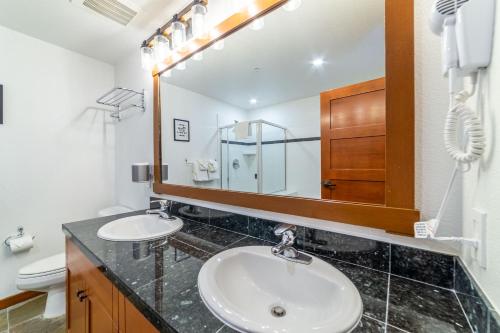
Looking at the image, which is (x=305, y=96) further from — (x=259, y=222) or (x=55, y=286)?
(x=55, y=286)

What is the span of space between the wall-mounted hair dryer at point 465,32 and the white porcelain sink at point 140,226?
1.21 metres

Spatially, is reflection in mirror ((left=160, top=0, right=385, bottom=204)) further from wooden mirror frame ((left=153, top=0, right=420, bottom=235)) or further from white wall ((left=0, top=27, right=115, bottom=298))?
white wall ((left=0, top=27, right=115, bottom=298))

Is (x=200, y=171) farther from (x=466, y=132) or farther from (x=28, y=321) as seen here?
(x=28, y=321)

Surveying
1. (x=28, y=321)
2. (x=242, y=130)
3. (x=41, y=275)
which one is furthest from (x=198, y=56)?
(x=28, y=321)

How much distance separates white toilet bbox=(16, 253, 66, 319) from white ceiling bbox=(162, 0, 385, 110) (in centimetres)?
163

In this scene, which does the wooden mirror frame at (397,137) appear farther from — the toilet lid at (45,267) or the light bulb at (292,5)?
the toilet lid at (45,267)

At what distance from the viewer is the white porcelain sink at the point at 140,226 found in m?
1.10

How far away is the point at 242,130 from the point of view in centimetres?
111

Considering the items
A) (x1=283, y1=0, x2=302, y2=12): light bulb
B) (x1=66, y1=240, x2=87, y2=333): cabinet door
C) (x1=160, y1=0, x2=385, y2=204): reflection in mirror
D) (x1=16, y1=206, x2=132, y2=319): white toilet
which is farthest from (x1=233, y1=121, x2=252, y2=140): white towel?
(x1=16, y1=206, x2=132, y2=319): white toilet

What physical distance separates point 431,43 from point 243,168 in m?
0.85

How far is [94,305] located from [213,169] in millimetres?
822

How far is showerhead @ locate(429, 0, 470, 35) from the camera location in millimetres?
414

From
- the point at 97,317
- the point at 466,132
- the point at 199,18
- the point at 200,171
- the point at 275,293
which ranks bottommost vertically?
the point at 97,317

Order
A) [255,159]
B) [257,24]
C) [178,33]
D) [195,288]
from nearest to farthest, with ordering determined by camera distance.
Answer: [195,288] → [257,24] → [255,159] → [178,33]
